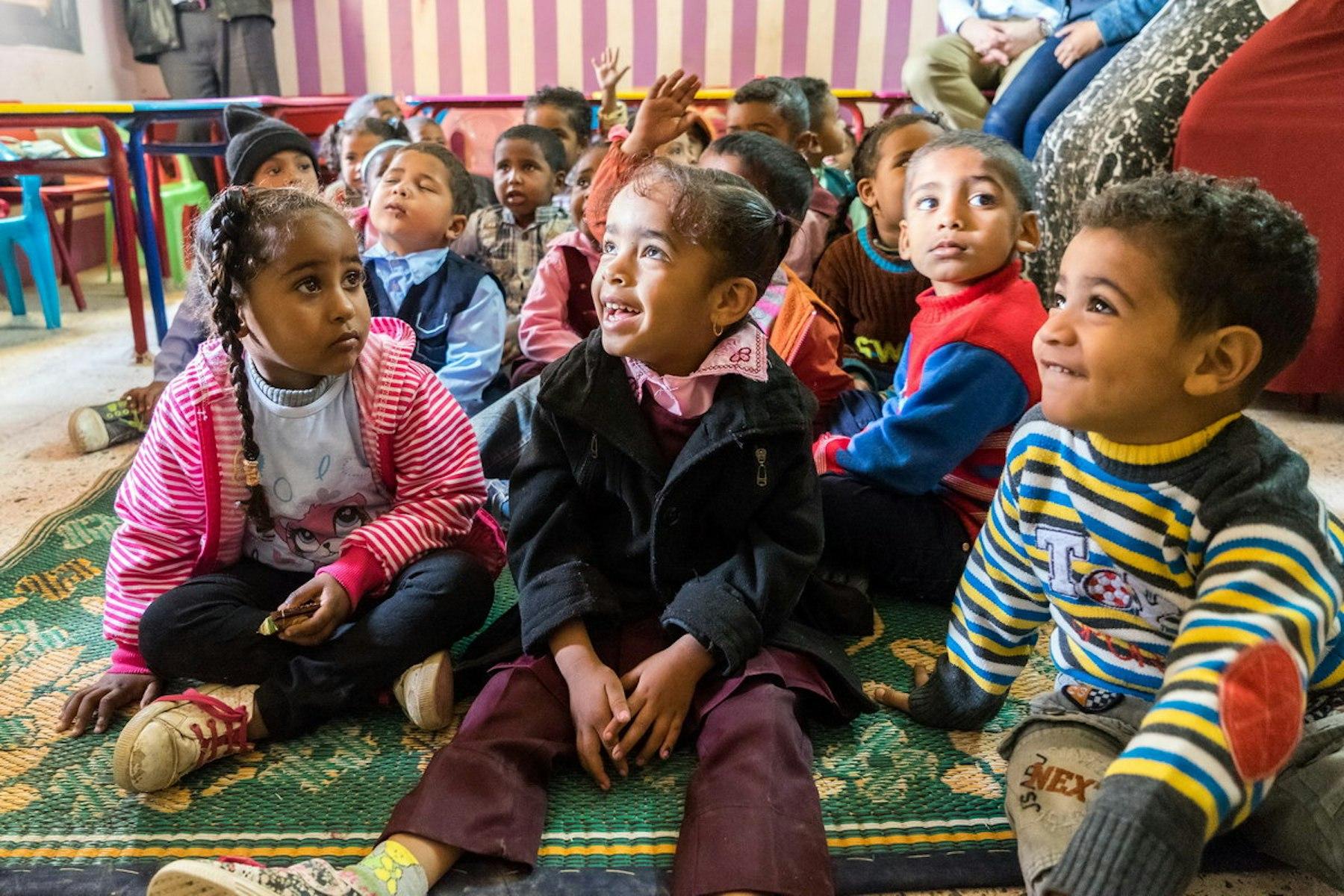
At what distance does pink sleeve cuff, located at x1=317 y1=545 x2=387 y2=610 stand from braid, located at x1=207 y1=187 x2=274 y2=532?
5.4 inches

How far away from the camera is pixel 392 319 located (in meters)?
1.45

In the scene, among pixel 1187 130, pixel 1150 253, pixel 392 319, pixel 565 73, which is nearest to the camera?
pixel 1150 253

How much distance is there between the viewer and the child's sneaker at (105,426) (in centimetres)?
211

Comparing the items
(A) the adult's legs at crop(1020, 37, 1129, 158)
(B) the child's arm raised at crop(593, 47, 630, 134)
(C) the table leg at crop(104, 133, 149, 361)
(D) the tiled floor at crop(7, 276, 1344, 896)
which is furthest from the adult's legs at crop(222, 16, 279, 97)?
(A) the adult's legs at crop(1020, 37, 1129, 158)

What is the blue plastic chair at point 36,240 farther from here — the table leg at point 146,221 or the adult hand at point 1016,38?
the adult hand at point 1016,38

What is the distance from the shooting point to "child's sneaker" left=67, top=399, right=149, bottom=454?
211 centimetres

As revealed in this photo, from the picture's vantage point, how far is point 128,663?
1.21m

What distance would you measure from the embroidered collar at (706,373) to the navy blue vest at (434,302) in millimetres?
868

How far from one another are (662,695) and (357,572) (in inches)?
15.3

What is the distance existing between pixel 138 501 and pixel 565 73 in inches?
181

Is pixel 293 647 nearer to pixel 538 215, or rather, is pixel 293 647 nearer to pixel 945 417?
pixel 945 417

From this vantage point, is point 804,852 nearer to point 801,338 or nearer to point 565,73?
point 801,338

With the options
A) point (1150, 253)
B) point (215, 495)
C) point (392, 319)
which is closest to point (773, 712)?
point (1150, 253)

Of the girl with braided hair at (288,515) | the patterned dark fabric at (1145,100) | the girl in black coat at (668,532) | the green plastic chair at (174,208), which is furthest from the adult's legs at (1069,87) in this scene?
the green plastic chair at (174,208)
